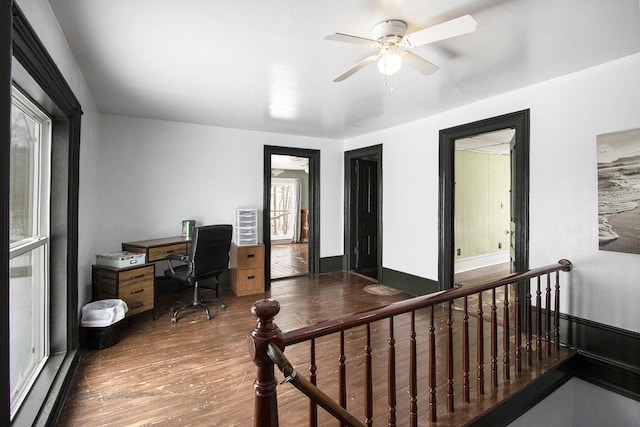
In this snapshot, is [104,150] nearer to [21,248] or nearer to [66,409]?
[21,248]

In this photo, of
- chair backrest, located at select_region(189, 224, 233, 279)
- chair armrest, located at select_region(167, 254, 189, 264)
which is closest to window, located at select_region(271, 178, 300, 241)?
chair backrest, located at select_region(189, 224, 233, 279)

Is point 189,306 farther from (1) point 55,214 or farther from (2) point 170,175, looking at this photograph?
(2) point 170,175

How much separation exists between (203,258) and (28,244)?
1638 mm

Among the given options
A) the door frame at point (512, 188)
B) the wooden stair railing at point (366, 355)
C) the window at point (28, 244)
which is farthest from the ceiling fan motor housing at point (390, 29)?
the window at point (28, 244)

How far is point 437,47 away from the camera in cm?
227

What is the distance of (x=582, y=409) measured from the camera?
271 cm

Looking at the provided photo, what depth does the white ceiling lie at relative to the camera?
1.80 meters

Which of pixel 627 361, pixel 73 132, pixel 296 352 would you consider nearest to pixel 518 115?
pixel 627 361

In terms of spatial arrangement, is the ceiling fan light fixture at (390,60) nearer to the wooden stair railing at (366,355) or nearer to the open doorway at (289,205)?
the wooden stair railing at (366,355)

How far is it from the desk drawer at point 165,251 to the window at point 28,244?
1287mm

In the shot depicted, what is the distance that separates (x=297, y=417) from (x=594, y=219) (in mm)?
2822

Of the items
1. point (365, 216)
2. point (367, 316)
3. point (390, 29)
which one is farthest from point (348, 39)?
point (365, 216)

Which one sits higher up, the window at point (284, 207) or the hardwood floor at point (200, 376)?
the window at point (284, 207)

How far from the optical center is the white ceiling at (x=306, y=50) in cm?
180
